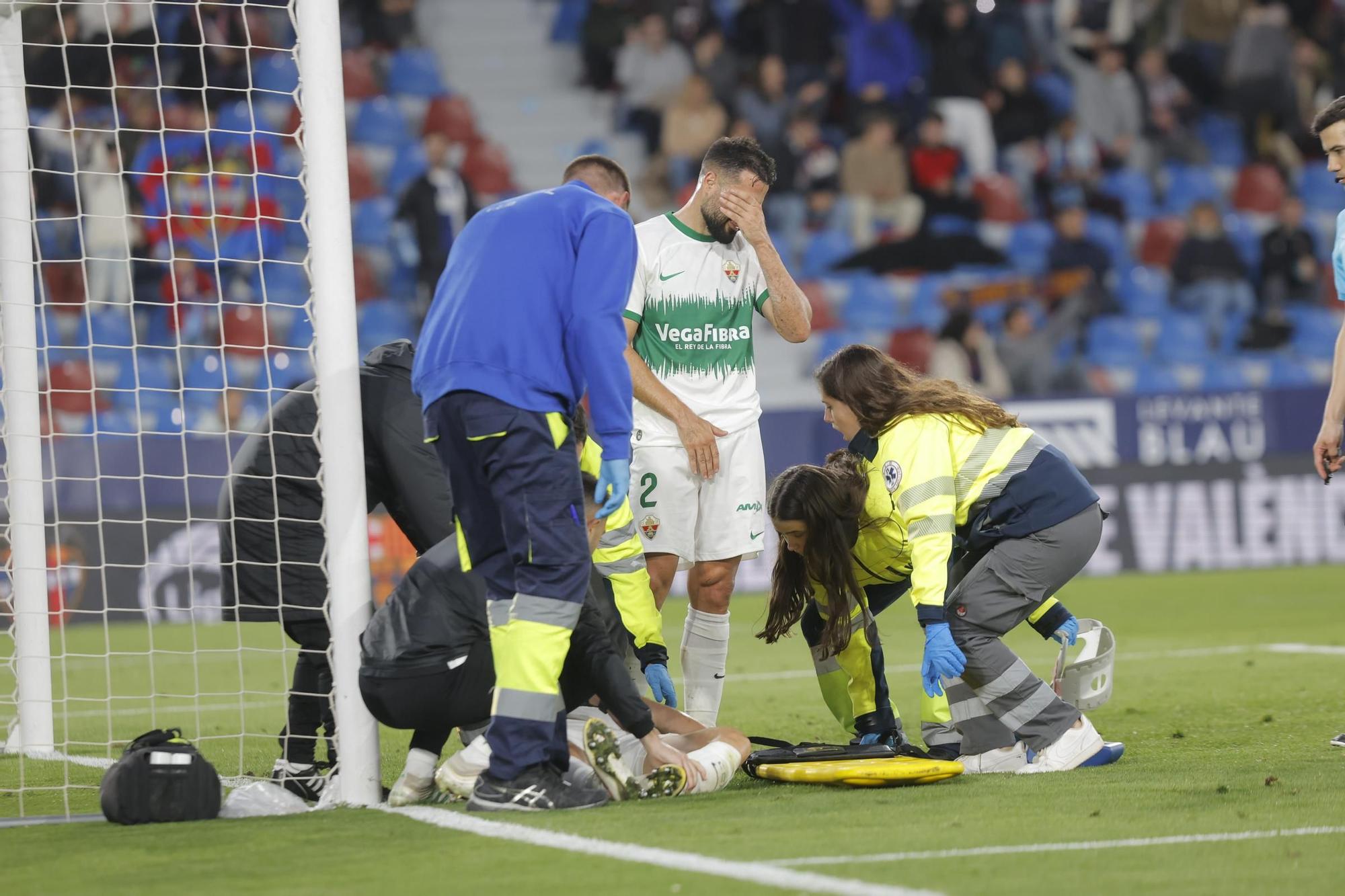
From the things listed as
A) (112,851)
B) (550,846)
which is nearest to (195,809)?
(112,851)

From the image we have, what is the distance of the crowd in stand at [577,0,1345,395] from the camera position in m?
16.7

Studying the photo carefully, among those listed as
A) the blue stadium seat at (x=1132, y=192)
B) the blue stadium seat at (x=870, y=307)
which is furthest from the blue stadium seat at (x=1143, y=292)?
the blue stadium seat at (x=870, y=307)

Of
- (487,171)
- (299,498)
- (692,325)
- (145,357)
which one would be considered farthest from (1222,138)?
(299,498)

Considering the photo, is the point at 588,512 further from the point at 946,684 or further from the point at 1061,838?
the point at 1061,838

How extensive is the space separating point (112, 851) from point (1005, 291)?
13814 mm

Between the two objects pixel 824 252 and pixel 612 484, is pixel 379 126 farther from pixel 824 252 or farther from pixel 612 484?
pixel 612 484

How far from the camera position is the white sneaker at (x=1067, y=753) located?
5.01 metres

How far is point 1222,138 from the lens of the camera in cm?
1906

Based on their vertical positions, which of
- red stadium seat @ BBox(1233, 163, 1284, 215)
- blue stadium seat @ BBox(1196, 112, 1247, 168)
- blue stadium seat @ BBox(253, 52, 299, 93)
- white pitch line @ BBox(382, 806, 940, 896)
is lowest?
white pitch line @ BBox(382, 806, 940, 896)

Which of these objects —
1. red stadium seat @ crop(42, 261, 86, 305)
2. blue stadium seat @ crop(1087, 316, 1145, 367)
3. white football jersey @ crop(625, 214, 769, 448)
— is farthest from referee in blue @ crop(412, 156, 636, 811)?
blue stadium seat @ crop(1087, 316, 1145, 367)

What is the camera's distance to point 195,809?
4391 millimetres

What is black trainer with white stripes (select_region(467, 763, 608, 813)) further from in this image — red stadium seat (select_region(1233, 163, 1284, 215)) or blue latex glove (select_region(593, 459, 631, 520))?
red stadium seat (select_region(1233, 163, 1284, 215))

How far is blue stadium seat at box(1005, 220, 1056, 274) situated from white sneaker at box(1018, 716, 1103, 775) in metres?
12.5

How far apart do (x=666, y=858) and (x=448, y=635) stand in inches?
48.2
